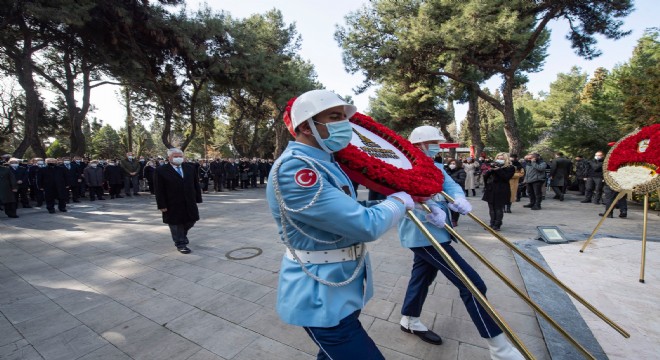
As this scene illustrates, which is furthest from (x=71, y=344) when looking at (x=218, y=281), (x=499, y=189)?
(x=499, y=189)

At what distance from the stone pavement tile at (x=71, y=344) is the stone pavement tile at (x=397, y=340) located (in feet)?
8.82

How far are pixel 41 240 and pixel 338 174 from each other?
27.5 feet

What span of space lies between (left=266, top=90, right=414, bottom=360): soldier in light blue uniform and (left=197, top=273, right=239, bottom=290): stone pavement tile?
9.25 ft

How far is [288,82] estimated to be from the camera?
22.4 metres

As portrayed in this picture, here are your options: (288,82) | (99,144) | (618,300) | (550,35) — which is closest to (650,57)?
(550,35)

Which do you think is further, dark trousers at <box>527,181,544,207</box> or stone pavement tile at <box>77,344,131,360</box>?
dark trousers at <box>527,181,544,207</box>

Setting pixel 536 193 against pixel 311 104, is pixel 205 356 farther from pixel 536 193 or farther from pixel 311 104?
pixel 536 193

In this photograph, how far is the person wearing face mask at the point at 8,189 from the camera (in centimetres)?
892

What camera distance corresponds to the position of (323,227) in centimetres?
142

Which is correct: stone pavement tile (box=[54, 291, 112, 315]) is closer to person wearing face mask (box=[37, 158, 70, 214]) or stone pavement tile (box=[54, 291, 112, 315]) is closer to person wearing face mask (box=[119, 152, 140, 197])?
person wearing face mask (box=[37, 158, 70, 214])

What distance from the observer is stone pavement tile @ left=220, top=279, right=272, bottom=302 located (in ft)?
12.2

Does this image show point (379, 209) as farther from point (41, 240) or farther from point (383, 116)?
point (383, 116)

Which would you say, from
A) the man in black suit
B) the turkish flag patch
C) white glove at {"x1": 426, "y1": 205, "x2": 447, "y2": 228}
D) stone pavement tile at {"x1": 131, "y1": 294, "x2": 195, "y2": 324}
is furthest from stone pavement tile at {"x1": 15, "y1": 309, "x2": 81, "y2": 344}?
white glove at {"x1": 426, "y1": 205, "x2": 447, "y2": 228}

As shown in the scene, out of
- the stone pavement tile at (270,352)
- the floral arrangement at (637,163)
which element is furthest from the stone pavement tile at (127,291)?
the floral arrangement at (637,163)
